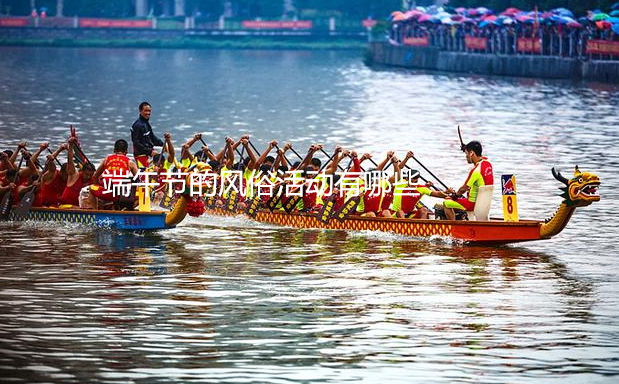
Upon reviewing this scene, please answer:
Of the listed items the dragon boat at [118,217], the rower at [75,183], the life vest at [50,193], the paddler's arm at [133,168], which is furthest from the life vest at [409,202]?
the life vest at [50,193]

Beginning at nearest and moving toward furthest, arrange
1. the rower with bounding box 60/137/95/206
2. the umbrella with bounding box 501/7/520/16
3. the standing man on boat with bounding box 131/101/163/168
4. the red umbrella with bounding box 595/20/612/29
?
the rower with bounding box 60/137/95/206
the standing man on boat with bounding box 131/101/163/168
the red umbrella with bounding box 595/20/612/29
the umbrella with bounding box 501/7/520/16

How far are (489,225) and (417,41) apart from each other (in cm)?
8423

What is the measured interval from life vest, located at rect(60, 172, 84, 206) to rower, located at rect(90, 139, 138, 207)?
871 millimetres

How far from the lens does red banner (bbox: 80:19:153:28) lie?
149 m

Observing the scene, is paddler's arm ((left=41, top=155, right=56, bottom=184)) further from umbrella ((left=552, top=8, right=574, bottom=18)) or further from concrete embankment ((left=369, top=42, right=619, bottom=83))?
umbrella ((left=552, top=8, right=574, bottom=18))

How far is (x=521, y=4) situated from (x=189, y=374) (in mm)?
81617

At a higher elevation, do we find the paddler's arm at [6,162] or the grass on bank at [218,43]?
the grass on bank at [218,43]

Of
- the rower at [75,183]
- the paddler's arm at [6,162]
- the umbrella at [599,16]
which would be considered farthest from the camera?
the umbrella at [599,16]

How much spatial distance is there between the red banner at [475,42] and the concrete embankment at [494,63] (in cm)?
87

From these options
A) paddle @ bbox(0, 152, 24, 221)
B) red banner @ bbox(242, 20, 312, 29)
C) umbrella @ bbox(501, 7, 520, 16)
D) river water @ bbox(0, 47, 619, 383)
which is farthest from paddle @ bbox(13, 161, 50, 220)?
red banner @ bbox(242, 20, 312, 29)

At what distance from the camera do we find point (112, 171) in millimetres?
28375

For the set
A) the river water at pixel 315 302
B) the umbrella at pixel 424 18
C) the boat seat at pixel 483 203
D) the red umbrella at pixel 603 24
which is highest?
the umbrella at pixel 424 18

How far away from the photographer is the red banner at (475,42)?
313ft

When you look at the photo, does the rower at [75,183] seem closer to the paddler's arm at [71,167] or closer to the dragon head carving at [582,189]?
the paddler's arm at [71,167]
